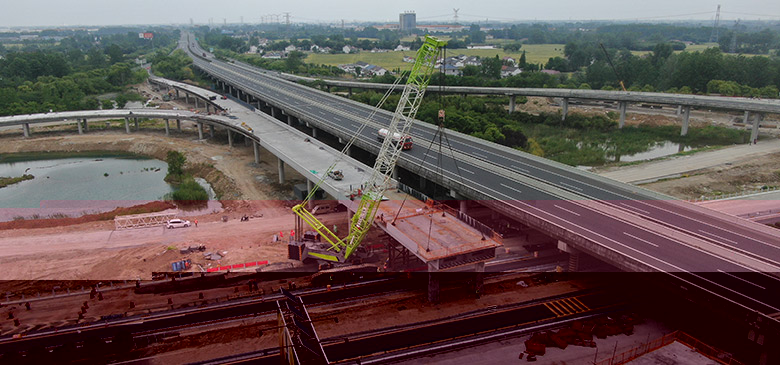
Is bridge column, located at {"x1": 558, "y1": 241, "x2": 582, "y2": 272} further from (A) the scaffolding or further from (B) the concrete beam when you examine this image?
(B) the concrete beam

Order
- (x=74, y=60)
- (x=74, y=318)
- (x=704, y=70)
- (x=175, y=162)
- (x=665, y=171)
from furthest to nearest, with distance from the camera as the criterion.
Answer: (x=74, y=60) < (x=704, y=70) < (x=175, y=162) < (x=665, y=171) < (x=74, y=318)

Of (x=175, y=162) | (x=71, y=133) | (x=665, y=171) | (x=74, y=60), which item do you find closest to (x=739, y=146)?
(x=665, y=171)

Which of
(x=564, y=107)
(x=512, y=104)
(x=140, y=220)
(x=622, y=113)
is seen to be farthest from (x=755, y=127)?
(x=140, y=220)

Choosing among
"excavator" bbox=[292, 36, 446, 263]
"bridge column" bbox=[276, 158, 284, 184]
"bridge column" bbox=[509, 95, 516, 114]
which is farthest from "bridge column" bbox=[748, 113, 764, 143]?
"bridge column" bbox=[276, 158, 284, 184]

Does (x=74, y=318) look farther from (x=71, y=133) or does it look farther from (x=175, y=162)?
(x=71, y=133)

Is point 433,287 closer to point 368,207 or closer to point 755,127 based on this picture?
point 368,207

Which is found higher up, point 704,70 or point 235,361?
point 704,70
